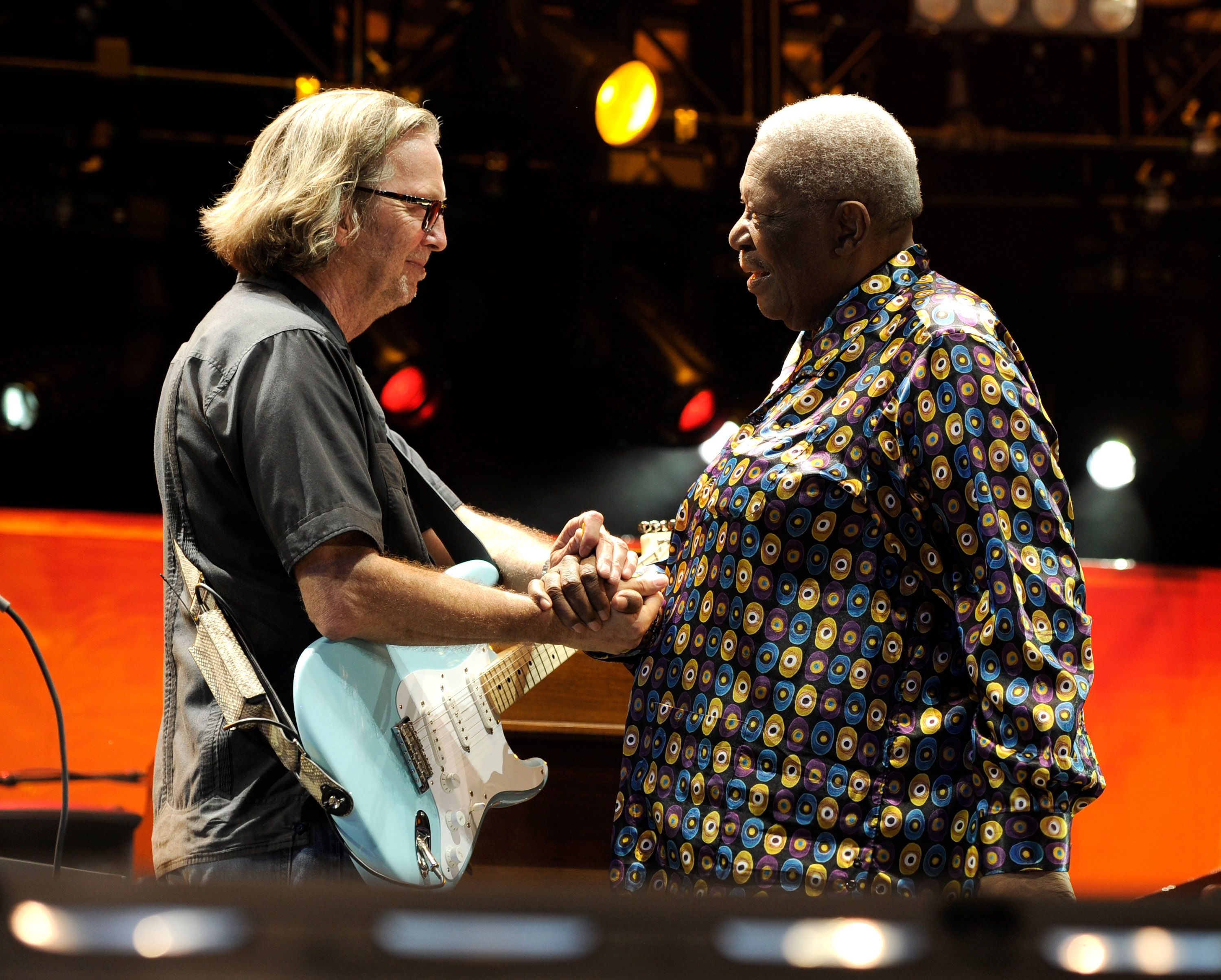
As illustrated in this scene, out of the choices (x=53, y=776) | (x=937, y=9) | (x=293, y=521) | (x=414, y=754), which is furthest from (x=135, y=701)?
(x=937, y=9)

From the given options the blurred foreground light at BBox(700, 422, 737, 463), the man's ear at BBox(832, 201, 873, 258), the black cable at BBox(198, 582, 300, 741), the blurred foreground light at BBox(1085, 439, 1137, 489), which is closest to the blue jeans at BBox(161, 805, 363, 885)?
the black cable at BBox(198, 582, 300, 741)

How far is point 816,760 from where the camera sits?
1530mm

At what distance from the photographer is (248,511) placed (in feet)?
6.14

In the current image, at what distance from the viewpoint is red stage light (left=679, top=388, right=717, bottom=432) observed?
18.6ft

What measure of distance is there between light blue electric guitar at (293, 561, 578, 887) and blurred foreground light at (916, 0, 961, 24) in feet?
12.2

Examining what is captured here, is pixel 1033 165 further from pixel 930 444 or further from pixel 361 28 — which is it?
pixel 930 444

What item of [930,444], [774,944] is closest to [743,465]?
[930,444]

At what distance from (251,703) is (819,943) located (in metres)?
1.51

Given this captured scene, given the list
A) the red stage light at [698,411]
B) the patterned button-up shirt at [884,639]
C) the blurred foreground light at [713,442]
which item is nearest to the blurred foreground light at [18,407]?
the red stage light at [698,411]

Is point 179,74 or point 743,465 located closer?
point 743,465

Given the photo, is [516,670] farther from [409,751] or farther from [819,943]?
[819,943]

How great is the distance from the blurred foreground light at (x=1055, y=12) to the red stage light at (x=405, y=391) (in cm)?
307

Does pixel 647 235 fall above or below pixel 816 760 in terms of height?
above

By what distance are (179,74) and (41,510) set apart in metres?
2.00
